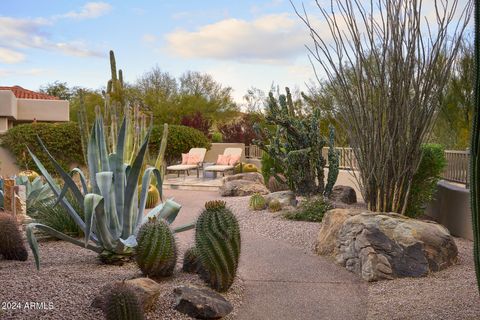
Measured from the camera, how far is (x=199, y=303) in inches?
197

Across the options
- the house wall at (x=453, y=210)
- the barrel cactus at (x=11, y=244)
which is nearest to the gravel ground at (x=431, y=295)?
the house wall at (x=453, y=210)

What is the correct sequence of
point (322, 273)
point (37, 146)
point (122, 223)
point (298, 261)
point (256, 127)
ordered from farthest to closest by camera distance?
point (37, 146) → point (256, 127) → point (298, 261) → point (322, 273) → point (122, 223)

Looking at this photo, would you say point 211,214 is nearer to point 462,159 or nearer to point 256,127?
point 256,127

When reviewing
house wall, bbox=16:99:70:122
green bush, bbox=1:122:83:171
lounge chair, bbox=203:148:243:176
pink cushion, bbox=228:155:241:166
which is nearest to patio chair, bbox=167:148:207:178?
lounge chair, bbox=203:148:243:176

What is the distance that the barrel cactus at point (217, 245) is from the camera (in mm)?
5660

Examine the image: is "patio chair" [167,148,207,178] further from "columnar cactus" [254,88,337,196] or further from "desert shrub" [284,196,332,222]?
"desert shrub" [284,196,332,222]

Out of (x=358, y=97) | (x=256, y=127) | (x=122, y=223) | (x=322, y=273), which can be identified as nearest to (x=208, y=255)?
(x=122, y=223)

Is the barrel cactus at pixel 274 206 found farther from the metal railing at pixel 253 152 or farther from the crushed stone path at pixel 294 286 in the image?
the metal railing at pixel 253 152

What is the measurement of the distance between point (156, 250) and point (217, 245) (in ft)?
1.99

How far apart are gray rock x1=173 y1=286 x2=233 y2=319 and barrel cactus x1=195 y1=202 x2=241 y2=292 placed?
418 mm

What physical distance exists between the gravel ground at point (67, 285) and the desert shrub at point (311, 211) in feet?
13.0

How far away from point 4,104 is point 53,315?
22713 millimetres

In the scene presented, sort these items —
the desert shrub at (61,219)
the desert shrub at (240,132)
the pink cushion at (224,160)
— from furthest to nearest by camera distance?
the desert shrub at (240,132) < the pink cushion at (224,160) < the desert shrub at (61,219)

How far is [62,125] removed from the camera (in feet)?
70.6
